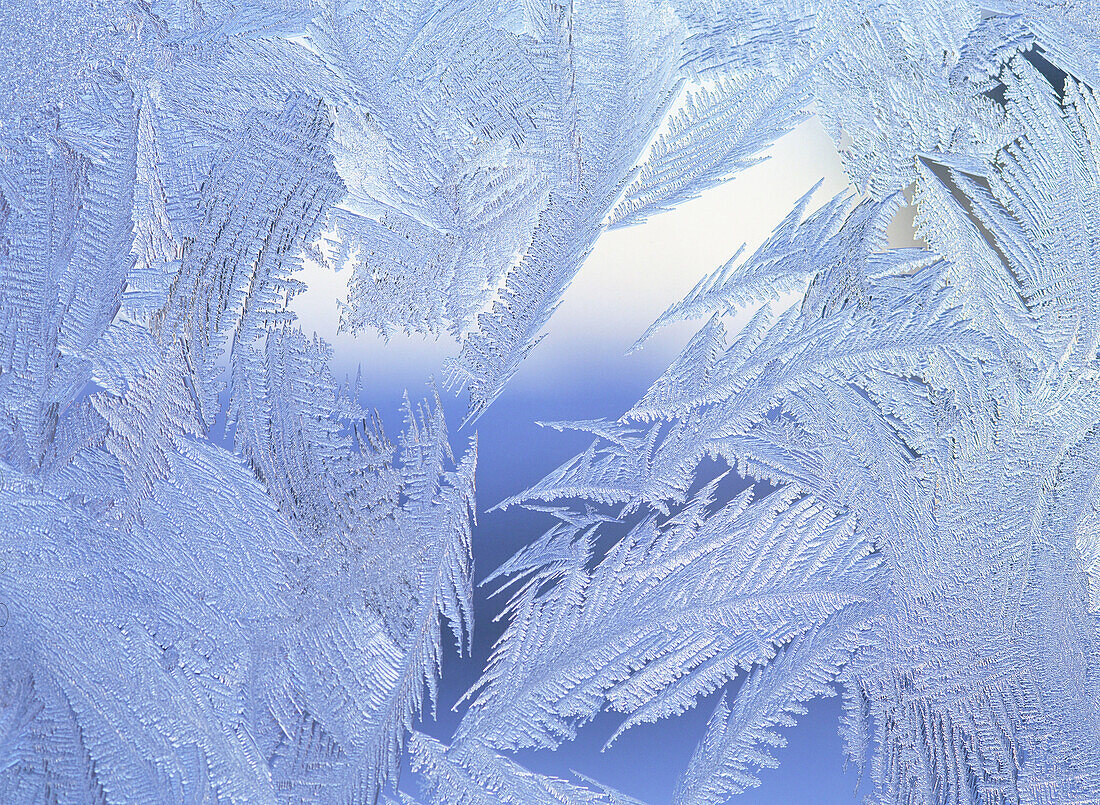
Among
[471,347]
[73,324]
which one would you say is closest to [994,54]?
[471,347]

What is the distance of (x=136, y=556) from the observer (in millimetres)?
429

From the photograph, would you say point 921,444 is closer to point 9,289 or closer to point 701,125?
point 701,125

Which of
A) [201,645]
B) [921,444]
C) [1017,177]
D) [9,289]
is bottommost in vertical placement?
[201,645]

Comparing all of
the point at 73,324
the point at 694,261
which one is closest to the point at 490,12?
the point at 694,261

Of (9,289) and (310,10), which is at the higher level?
(310,10)

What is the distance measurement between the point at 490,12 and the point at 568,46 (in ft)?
0.15

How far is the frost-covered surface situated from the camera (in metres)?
0.43

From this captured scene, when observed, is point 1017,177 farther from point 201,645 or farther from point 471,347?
point 201,645

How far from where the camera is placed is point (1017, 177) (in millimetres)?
444

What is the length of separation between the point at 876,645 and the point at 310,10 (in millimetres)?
453

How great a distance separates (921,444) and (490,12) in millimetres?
328

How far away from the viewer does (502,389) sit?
0.44 metres

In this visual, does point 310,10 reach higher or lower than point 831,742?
higher

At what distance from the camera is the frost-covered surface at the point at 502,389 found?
1.40 ft
